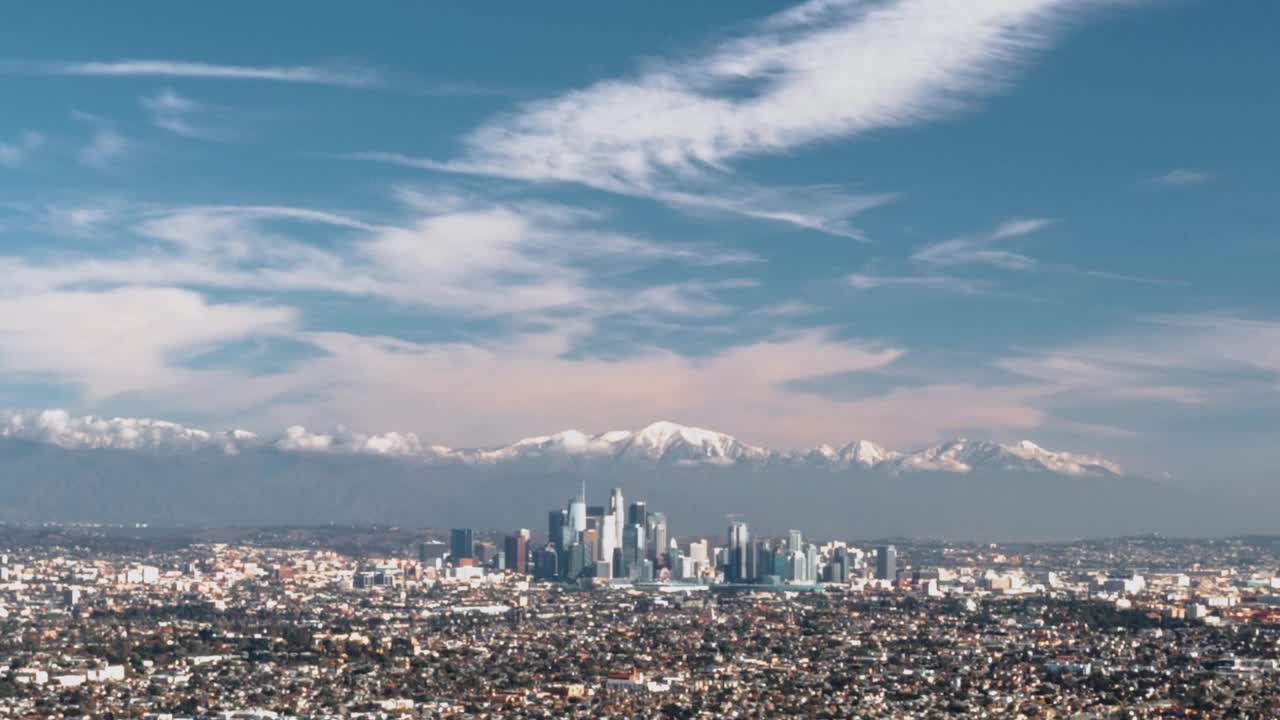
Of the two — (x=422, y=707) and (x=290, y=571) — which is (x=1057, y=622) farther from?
(x=290, y=571)

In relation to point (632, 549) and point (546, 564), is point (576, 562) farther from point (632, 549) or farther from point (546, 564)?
point (632, 549)

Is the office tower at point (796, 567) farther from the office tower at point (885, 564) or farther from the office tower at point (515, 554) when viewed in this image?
the office tower at point (515, 554)

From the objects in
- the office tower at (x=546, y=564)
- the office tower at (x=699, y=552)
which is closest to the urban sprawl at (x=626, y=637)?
the office tower at (x=546, y=564)

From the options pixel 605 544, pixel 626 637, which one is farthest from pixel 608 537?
pixel 626 637

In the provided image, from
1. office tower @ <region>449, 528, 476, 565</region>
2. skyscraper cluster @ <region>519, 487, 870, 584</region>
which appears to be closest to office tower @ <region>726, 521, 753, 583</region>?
skyscraper cluster @ <region>519, 487, 870, 584</region>

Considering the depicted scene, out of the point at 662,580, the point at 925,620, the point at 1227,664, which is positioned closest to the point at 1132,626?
the point at 925,620
